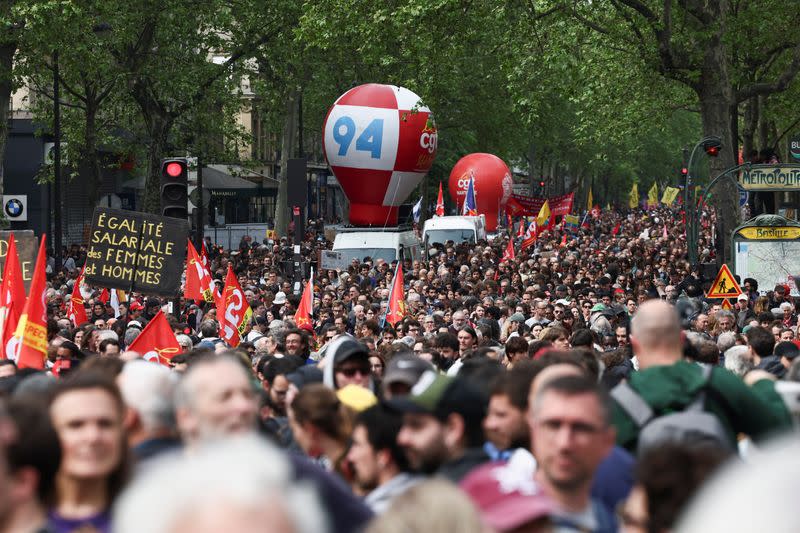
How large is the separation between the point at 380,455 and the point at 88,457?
3.11 feet

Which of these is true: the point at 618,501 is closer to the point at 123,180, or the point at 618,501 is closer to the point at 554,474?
the point at 554,474

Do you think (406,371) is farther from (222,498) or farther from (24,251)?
(24,251)

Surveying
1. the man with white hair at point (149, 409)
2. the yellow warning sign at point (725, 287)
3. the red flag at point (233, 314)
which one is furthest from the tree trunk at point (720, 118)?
the man with white hair at point (149, 409)

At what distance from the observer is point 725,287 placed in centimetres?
2000

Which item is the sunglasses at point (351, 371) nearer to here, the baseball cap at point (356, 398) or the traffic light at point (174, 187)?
the baseball cap at point (356, 398)

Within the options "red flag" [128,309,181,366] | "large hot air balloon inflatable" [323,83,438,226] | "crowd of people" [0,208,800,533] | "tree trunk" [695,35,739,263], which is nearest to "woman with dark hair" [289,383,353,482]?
"crowd of people" [0,208,800,533]

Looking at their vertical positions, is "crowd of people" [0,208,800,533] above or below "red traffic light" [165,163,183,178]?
below

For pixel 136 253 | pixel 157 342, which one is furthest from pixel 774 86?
pixel 157 342

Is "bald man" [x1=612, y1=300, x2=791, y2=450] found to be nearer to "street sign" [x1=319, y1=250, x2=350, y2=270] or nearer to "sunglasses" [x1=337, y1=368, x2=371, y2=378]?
"sunglasses" [x1=337, y1=368, x2=371, y2=378]

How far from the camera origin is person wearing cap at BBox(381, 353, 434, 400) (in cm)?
584

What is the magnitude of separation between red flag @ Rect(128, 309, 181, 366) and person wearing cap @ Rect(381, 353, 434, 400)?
6601mm

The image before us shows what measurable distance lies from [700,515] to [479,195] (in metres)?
54.7

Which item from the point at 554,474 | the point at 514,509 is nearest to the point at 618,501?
the point at 554,474

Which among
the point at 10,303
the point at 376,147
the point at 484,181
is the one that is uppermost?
the point at 376,147
